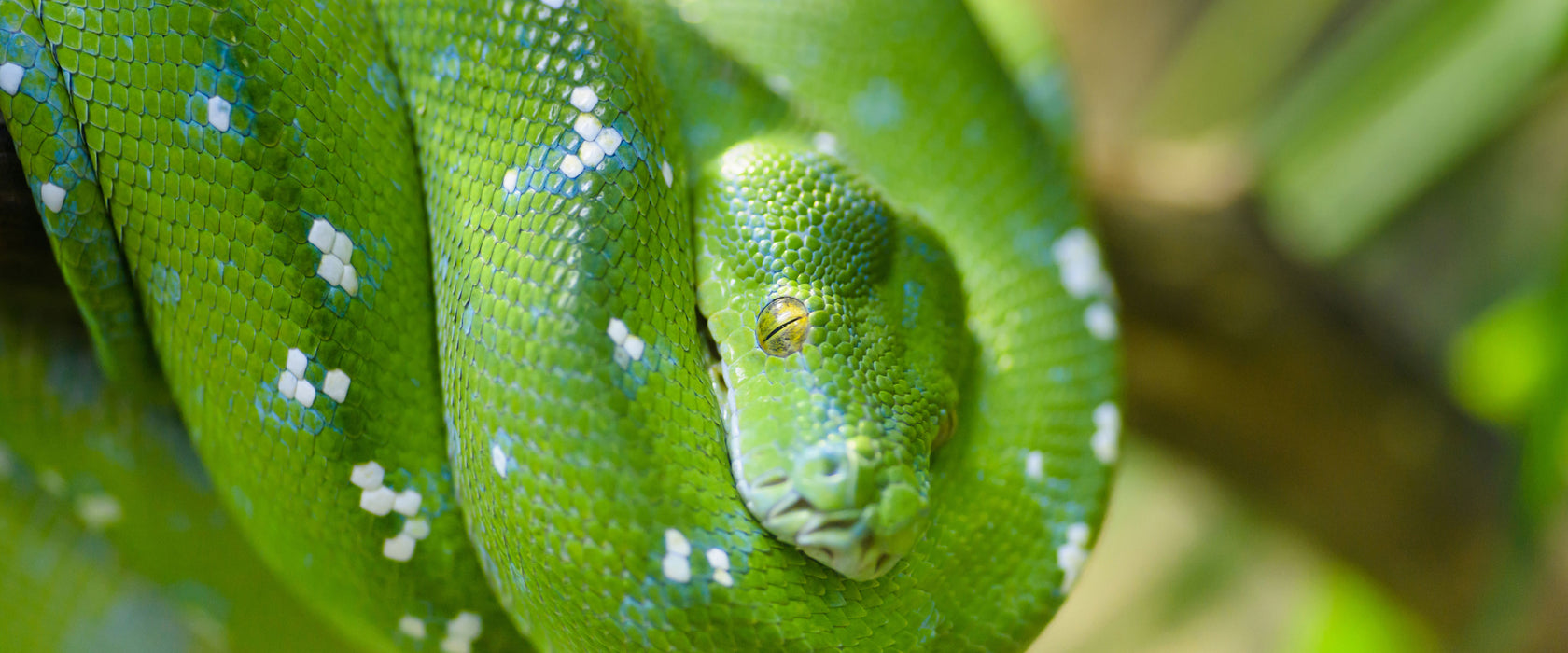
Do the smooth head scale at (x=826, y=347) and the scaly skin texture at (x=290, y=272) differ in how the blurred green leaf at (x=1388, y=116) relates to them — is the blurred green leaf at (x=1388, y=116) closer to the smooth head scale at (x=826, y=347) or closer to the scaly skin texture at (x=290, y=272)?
the smooth head scale at (x=826, y=347)

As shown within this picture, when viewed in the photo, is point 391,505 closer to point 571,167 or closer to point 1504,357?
point 571,167

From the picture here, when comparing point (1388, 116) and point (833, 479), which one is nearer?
point (833, 479)

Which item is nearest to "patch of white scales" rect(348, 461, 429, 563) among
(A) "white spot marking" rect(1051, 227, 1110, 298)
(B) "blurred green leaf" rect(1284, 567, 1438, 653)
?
(A) "white spot marking" rect(1051, 227, 1110, 298)

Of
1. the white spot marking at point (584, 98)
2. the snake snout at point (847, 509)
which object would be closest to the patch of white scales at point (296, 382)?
the white spot marking at point (584, 98)

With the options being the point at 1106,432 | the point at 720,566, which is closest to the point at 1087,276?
the point at 1106,432

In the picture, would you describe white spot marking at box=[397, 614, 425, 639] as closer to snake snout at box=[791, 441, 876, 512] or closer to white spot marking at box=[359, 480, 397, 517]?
white spot marking at box=[359, 480, 397, 517]

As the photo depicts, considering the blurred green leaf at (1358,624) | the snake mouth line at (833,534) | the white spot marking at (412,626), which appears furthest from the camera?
the blurred green leaf at (1358,624)

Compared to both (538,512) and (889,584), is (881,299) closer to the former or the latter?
(889,584)
